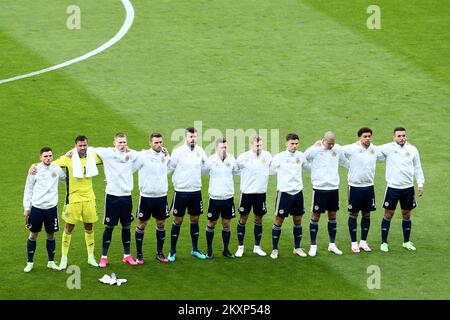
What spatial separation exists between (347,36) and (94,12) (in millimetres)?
7908

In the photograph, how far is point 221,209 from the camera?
23.4 meters

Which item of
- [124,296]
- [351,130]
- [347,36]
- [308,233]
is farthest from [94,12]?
[124,296]

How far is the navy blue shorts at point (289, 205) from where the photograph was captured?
23.5m

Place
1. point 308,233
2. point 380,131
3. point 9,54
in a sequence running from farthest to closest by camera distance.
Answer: point 9,54 < point 380,131 < point 308,233

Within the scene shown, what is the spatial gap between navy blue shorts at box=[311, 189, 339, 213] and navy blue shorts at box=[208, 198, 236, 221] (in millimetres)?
1727

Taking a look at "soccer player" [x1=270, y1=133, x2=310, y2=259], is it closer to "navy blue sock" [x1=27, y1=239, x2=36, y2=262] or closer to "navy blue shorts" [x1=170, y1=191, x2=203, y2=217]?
"navy blue shorts" [x1=170, y1=191, x2=203, y2=217]

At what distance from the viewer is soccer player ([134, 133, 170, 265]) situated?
23.1 meters

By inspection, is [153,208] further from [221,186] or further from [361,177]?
[361,177]

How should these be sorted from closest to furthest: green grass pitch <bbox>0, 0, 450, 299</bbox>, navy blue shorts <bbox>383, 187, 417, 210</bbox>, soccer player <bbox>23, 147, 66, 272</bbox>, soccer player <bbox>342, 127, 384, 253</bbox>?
green grass pitch <bbox>0, 0, 450, 299</bbox>
soccer player <bbox>23, 147, 66, 272</bbox>
soccer player <bbox>342, 127, 384, 253</bbox>
navy blue shorts <bbox>383, 187, 417, 210</bbox>

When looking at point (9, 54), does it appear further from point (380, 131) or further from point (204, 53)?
point (380, 131)

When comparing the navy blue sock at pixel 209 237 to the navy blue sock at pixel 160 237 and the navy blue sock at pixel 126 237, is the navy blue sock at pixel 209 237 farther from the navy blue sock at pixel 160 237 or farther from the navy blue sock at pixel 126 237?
the navy blue sock at pixel 126 237

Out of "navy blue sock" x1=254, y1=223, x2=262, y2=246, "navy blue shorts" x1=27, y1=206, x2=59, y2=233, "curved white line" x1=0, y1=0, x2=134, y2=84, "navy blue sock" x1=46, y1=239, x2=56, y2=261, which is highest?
"curved white line" x1=0, y1=0, x2=134, y2=84

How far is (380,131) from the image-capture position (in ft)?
97.8

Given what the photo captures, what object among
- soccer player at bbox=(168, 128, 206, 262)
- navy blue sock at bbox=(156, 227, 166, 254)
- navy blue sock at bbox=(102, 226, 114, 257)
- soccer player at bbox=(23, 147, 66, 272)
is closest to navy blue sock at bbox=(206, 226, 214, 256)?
soccer player at bbox=(168, 128, 206, 262)
